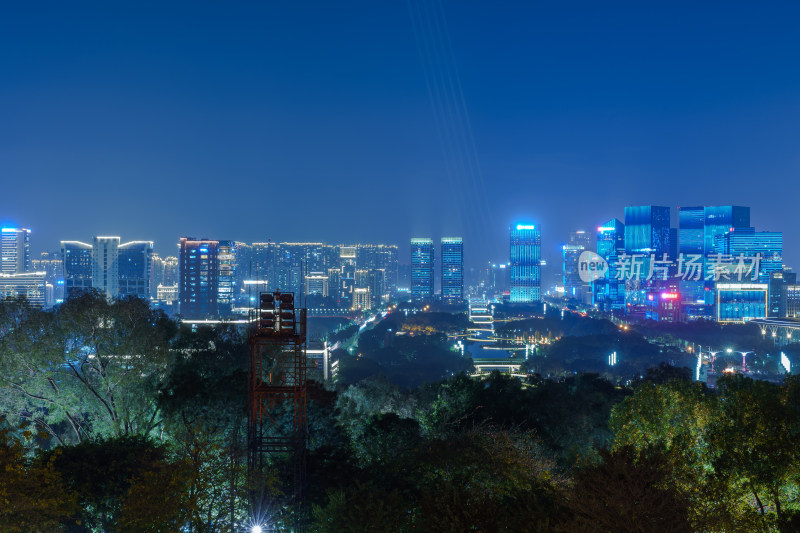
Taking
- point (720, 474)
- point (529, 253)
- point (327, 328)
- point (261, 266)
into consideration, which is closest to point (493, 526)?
point (720, 474)

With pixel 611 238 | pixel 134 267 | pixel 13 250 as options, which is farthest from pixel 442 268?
pixel 13 250

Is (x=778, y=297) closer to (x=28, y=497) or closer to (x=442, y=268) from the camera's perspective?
(x=442, y=268)

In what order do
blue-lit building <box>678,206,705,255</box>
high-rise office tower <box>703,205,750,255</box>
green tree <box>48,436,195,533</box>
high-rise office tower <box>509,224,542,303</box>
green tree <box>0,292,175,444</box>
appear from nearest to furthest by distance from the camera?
green tree <box>48,436,195,533</box> → green tree <box>0,292,175,444</box> → high-rise office tower <box>703,205,750,255</box> → blue-lit building <box>678,206,705,255</box> → high-rise office tower <box>509,224,542,303</box>

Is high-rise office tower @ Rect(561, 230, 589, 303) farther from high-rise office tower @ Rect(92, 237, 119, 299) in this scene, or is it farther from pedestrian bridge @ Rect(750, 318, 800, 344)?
high-rise office tower @ Rect(92, 237, 119, 299)

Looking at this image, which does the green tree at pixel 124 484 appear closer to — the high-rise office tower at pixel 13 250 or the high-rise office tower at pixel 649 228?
the high-rise office tower at pixel 13 250

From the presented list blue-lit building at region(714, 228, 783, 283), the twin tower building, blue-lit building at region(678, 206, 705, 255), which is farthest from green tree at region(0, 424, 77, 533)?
blue-lit building at region(678, 206, 705, 255)

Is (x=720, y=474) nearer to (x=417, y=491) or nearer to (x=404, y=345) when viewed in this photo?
(x=417, y=491)
